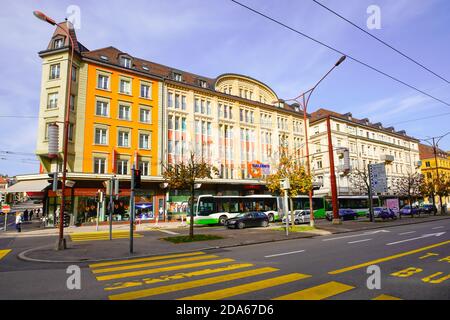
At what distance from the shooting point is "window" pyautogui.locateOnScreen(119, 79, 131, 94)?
112ft

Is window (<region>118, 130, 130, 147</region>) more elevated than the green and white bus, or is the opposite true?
window (<region>118, 130, 130, 147</region>)

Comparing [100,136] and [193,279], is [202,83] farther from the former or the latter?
[193,279]

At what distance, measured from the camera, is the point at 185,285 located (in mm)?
6816

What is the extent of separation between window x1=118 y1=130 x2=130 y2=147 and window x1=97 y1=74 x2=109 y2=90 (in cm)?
544

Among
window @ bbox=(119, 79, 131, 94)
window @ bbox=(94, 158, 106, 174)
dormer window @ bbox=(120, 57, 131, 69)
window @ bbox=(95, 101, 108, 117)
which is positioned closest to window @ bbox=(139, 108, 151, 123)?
window @ bbox=(119, 79, 131, 94)

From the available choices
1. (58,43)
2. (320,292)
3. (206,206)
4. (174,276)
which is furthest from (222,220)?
(58,43)

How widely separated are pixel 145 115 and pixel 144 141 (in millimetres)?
3285

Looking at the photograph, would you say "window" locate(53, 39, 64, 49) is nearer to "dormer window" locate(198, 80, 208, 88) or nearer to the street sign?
"dormer window" locate(198, 80, 208, 88)

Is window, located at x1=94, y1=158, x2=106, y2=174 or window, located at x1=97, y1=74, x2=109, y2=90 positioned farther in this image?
window, located at x1=97, y1=74, x2=109, y2=90

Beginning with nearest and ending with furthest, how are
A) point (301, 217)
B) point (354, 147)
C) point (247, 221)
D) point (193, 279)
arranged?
1. point (193, 279)
2. point (247, 221)
3. point (301, 217)
4. point (354, 147)

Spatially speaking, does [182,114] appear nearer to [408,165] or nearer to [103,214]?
[103,214]

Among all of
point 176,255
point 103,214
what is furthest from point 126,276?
point 103,214

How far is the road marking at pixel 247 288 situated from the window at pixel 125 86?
32023mm
